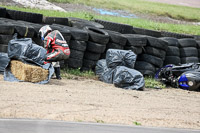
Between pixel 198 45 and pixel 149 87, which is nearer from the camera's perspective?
pixel 149 87

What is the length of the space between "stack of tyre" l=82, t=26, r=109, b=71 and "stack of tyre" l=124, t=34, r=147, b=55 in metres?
0.89

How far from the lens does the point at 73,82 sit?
9.84 metres

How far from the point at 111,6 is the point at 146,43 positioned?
1001cm

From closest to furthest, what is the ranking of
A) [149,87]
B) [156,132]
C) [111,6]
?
[156,132] < [149,87] < [111,6]

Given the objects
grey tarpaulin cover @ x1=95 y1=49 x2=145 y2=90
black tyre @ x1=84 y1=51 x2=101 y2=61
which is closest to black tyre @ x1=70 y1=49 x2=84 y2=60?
black tyre @ x1=84 y1=51 x2=101 y2=61

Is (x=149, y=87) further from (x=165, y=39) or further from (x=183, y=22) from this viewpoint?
(x=183, y=22)

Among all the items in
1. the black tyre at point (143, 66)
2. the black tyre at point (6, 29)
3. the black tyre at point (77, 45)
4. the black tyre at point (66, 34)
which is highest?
the black tyre at point (6, 29)

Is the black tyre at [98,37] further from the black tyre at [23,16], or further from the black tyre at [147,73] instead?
the black tyre at [23,16]

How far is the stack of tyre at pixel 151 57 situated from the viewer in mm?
12398

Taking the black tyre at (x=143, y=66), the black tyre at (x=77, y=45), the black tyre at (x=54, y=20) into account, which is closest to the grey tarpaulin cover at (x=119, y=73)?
the black tyre at (x=77, y=45)

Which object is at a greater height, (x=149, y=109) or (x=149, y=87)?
(x=149, y=109)

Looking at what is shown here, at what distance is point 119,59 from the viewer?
10.7 metres

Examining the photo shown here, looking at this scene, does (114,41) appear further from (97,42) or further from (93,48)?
(93,48)

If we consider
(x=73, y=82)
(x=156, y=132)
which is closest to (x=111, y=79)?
(x=73, y=82)
